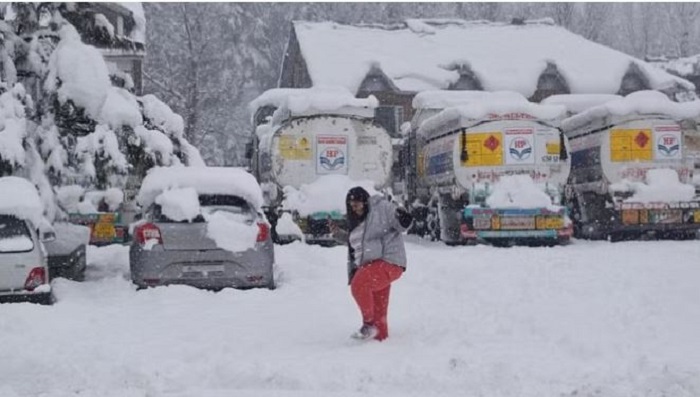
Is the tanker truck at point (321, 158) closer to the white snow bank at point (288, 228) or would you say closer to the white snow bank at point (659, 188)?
the white snow bank at point (288, 228)

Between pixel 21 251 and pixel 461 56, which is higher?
pixel 461 56

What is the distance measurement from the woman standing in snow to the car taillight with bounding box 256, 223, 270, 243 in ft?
9.08

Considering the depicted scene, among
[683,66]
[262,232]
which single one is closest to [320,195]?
[262,232]

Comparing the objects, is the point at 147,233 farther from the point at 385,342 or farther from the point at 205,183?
the point at 385,342

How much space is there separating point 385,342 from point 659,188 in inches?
456

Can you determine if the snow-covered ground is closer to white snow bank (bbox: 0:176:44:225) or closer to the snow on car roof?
white snow bank (bbox: 0:176:44:225)

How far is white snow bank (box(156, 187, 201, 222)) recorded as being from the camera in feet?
34.1

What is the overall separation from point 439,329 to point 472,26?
35666 mm

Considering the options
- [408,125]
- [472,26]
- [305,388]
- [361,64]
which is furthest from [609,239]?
[472,26]

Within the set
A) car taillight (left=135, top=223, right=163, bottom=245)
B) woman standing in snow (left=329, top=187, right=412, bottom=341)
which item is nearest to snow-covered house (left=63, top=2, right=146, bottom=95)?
car taillight (left=135, top=223, right=163, bottom=245)

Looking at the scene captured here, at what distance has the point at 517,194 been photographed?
1689 cm

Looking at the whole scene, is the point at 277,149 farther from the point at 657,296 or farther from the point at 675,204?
the point at 657,296

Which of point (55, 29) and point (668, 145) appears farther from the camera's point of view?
point (668, 145)

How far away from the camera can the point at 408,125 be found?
23.6 meters
